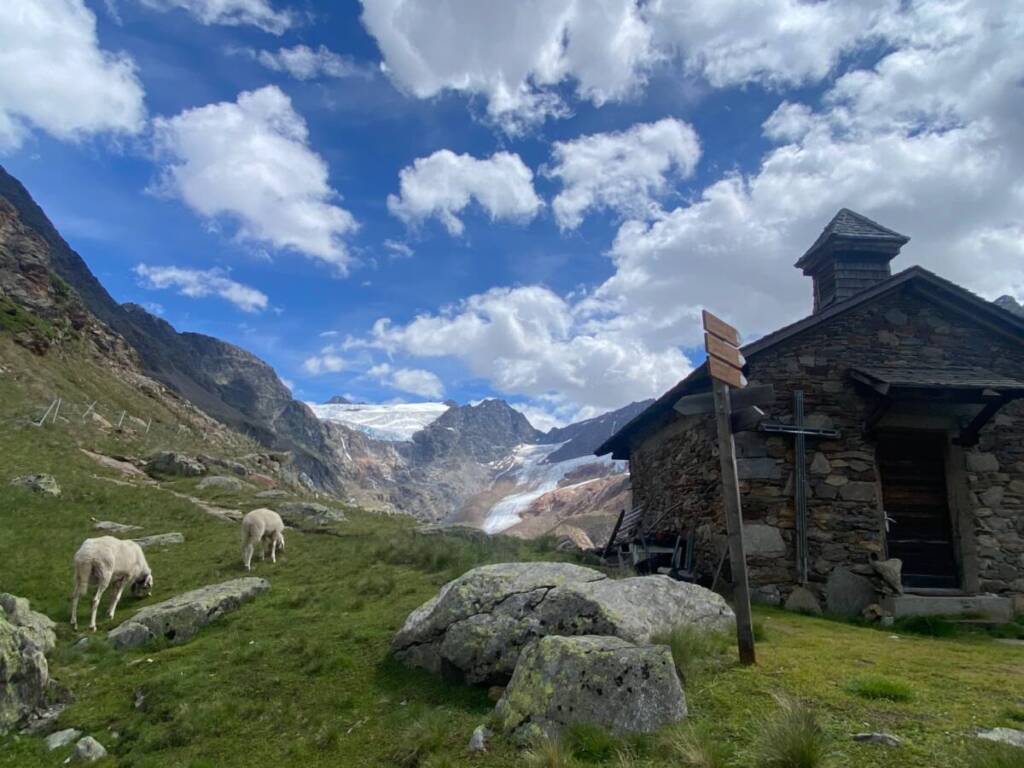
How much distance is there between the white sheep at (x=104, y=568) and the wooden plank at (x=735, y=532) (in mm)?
11068

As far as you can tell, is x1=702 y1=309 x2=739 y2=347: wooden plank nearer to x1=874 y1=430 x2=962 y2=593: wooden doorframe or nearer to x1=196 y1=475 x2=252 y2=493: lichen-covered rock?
x1=874 y1=430 x2=962 y2=593: wooden doorframe

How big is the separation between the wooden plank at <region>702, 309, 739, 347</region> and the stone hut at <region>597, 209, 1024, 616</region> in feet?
21.5

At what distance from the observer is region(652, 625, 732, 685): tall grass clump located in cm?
686

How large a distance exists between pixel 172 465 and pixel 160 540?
1229cm

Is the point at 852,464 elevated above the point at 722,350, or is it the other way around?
the point at 722,350

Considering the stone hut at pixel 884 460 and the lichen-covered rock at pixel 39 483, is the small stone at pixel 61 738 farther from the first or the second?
the lichen-covered rock at pixel 39 483

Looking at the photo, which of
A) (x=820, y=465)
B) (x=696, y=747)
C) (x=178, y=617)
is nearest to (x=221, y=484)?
(x=178, y=617)

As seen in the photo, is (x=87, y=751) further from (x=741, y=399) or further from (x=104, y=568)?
(x=741, y=399)

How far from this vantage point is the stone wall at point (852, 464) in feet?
45.9

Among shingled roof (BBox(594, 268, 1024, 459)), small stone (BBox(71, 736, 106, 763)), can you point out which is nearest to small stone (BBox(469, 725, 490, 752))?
small stone (BBox(71, 736, 106, 763))

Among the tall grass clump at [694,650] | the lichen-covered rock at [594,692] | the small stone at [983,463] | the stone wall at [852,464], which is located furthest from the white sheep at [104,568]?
the small stone at [983,463]

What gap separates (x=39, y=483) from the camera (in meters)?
19.8

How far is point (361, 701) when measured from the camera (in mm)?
7773

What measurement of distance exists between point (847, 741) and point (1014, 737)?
4.51ft
